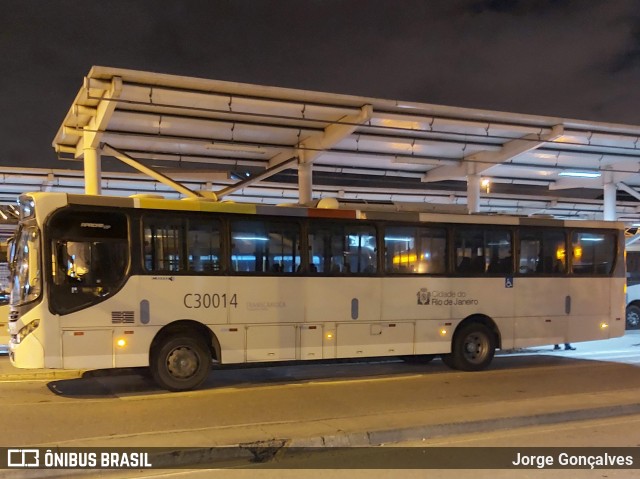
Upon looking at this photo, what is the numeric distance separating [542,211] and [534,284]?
20.6 meters

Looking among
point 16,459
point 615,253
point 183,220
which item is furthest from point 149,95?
point 615,253

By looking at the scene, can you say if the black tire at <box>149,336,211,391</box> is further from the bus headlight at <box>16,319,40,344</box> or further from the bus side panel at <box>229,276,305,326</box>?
the bus headlight at <box>16,319,40,344</box>

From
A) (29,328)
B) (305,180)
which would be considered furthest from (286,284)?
(305,180)

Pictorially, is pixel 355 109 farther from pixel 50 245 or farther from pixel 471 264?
pixel 50 245

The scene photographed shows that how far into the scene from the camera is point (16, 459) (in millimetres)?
5777

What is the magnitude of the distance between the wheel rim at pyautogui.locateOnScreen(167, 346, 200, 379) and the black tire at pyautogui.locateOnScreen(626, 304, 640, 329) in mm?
19110

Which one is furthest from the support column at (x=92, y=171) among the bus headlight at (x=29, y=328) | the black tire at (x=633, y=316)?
the black tire at (x=633, y=316)

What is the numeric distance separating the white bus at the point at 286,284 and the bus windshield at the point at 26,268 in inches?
1.0

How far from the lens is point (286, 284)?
10.2 m

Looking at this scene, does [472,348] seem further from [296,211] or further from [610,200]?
[610,200]

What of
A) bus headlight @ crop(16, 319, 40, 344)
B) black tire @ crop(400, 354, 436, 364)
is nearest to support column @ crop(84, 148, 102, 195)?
bus headlight @ crop(16, 319, 40, 344)

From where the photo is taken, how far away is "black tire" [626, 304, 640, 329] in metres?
22.4

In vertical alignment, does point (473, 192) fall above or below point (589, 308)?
above

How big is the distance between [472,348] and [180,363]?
5.94 meters
